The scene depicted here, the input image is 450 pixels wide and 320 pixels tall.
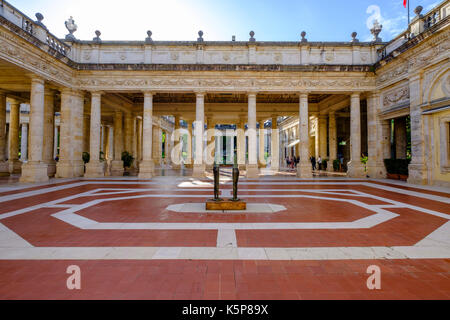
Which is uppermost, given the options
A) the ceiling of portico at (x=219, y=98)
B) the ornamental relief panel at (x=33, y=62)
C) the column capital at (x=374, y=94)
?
the ceiling of portico at (x=219, y=98)

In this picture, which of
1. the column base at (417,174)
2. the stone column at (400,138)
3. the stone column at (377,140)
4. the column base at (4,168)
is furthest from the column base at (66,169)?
the stone column at (400,138)

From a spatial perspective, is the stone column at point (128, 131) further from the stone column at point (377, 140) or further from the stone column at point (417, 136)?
the stone column at point (417, 136)

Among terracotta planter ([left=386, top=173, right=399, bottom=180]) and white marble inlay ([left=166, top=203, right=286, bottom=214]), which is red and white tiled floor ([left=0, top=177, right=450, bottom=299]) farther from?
terracotta planter ([left=386, top=173, right=399, bottom=180])

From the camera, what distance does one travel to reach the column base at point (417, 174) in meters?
12.5

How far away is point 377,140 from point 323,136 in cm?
791

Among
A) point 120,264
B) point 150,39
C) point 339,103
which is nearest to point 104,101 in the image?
point 150,39

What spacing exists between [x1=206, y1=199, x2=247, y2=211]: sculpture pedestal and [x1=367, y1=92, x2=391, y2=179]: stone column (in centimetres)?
1491

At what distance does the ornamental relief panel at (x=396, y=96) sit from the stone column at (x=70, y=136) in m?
23.4

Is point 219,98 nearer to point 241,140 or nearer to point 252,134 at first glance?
point 241,140

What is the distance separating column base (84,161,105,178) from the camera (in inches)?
655

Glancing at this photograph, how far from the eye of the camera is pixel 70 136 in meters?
16.5

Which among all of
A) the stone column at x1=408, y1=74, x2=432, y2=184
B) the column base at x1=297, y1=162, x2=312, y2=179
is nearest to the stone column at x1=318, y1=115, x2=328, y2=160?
the column base at x1=297, y1=162, x2=312, y2=179

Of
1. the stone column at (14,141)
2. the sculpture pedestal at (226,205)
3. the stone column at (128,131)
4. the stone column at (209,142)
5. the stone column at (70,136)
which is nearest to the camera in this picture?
the sculpture pedestal at (226,205)

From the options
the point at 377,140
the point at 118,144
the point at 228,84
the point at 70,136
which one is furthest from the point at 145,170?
the point at 377,140
